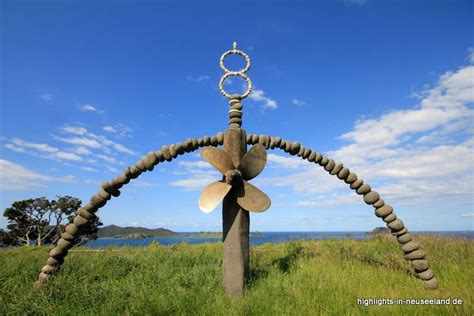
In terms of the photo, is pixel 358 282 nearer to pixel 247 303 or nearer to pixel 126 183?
pixel 247 303

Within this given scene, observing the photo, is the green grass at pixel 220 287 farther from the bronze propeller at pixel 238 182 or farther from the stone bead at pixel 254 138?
the stone bead at pixel 254 138

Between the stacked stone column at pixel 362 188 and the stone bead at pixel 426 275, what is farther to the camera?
the stacked stone column at pixel 362 188

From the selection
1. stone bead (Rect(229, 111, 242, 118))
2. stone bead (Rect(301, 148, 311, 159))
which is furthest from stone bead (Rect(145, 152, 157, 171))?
stone bead (Rect(301, 148, 311, 159))

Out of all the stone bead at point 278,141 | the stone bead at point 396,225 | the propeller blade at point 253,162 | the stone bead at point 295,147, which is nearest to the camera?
the propeller blade at point 253,162

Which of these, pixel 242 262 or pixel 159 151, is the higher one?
pixel 159 151

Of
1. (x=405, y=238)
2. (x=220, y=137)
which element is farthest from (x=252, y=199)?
(x=405, y=238)

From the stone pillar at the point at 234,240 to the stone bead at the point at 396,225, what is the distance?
3.12m

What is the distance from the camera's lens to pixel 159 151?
5.95 meters

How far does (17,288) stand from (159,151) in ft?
10.9

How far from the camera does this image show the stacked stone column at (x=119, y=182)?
577 centimetres

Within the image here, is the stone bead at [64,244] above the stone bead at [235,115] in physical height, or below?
below

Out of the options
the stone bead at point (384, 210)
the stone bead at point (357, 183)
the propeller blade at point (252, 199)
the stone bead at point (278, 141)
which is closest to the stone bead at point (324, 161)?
the stone bead at point (357, 183)

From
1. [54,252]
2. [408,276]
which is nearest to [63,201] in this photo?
[54,252]

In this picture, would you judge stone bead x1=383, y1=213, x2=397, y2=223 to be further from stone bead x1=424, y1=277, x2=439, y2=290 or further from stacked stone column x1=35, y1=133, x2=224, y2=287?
stacked stone column x1=35, y1=133, x2=224, y2=287
